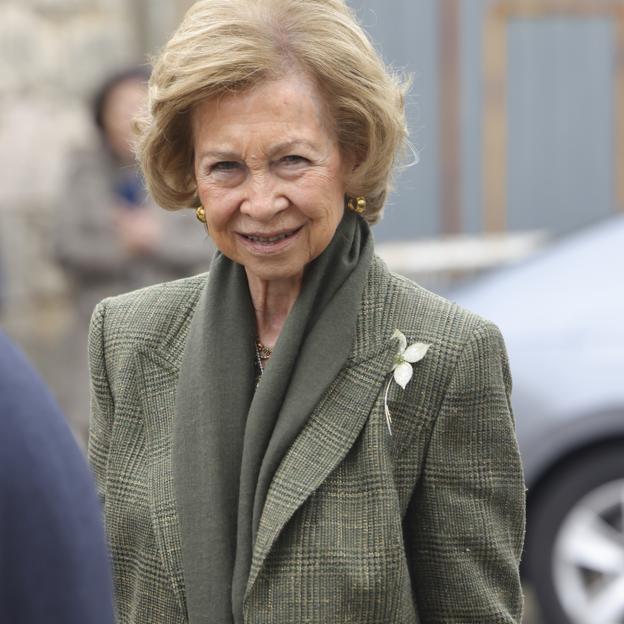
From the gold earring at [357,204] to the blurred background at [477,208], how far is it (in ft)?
0.66

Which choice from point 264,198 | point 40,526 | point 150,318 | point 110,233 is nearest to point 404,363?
point 264,198

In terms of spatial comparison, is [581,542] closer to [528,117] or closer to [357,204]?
[357,204]

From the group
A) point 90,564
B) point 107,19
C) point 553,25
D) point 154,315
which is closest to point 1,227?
point 107,19

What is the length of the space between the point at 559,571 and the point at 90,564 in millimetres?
3808

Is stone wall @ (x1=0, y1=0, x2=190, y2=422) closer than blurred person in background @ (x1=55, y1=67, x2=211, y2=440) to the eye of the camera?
No

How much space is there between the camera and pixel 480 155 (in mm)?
9500

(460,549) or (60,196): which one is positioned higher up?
(60,196)

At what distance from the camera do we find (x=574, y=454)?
16.9ft

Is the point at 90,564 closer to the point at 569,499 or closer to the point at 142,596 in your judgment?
the point at 142,596

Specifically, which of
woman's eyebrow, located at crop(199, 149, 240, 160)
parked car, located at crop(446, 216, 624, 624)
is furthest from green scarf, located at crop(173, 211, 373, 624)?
parked car, located at crop(446, 216, 624, 624)

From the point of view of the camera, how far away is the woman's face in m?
2.34

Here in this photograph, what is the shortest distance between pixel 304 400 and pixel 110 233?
3.10 metres

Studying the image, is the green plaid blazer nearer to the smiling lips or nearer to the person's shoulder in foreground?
the smiling lips

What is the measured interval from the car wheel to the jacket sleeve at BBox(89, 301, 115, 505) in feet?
9.18
